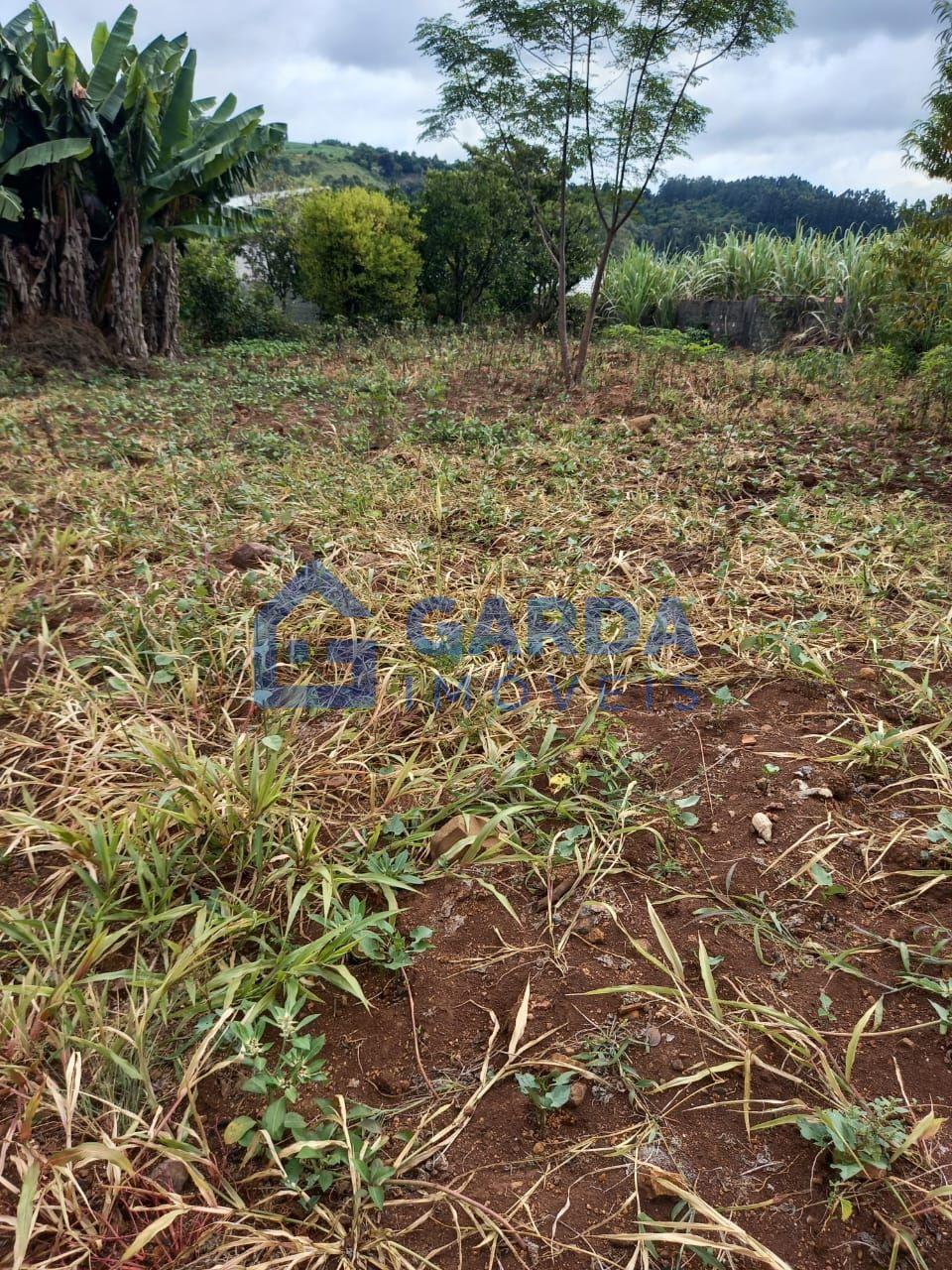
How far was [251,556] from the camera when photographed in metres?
→ 2.90

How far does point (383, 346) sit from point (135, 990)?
353 inches

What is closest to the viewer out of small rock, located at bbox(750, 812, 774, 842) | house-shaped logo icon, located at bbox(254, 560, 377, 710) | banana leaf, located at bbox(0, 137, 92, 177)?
small rock, located at bbox(750, 812, 774, 842)

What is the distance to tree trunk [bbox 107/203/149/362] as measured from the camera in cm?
752

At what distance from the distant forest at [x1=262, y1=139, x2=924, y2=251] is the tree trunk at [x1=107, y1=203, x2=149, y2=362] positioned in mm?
5184

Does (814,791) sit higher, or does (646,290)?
(646,290)

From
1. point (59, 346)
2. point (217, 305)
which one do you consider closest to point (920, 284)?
point (59, 346)

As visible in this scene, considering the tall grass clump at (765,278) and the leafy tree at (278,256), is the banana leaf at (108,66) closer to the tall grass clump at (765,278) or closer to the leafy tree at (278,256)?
the leafy tree at (278,256)

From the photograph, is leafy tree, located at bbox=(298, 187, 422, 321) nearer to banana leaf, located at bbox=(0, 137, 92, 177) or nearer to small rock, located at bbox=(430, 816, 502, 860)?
banana leaf, located at bbox=(0, 137, 92, 177)

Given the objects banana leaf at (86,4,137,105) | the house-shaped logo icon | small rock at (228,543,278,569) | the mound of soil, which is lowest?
the house-shaped logo icon

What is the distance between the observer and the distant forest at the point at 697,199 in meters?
11.7

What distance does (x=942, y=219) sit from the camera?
177 inches

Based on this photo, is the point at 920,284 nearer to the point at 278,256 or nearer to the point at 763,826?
the point at 763,826
